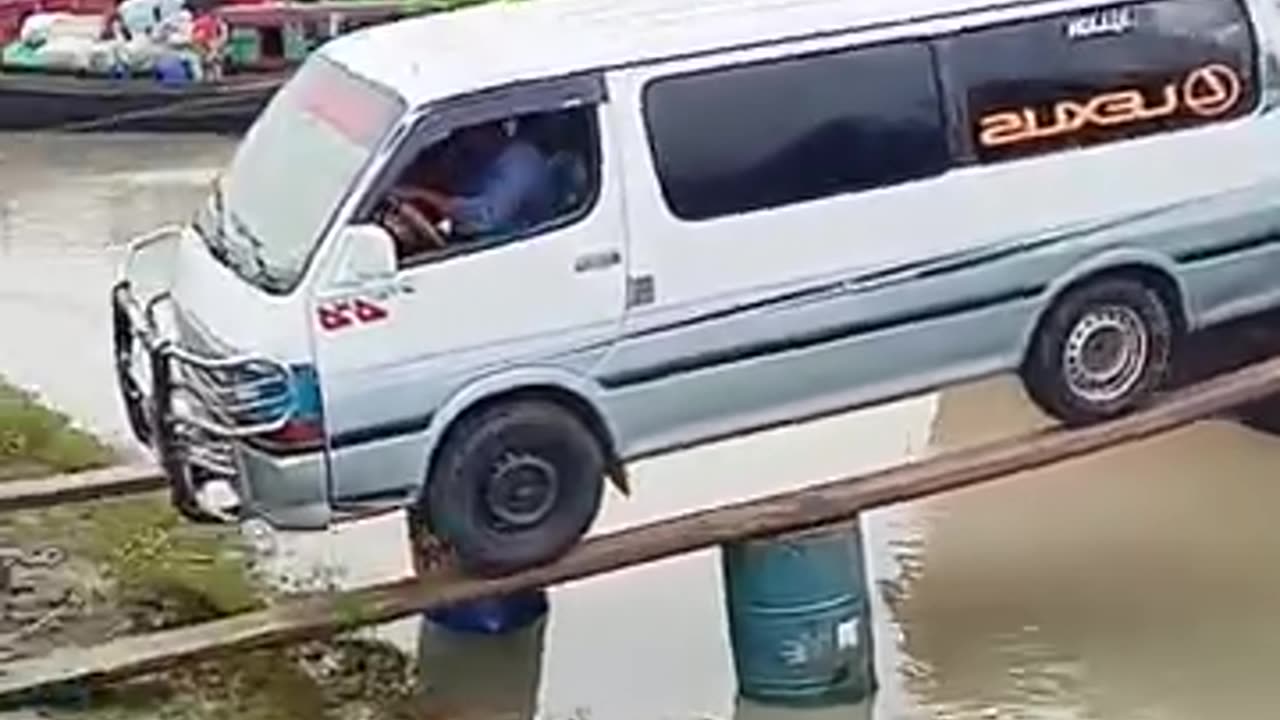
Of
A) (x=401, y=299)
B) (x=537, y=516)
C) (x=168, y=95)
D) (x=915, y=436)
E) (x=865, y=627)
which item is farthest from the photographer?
(x=168, y=95)

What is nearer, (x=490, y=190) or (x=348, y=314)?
(x=348, y=314)

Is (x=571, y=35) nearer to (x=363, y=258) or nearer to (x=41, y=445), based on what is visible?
(x=363, y=258)

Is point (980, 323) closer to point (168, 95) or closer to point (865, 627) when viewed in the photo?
point (865, 627)

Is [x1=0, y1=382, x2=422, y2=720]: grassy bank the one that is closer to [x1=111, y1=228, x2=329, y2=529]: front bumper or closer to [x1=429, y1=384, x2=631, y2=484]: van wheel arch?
[x1=111, y1=228, x2=329, y2=529]: front bumper

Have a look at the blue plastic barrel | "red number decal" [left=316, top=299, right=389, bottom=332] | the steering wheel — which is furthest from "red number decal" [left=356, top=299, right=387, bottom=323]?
the blue plastic barrel

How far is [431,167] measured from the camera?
28.0 ft

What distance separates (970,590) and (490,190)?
3.62 meters

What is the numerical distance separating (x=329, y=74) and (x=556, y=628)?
8.87ft

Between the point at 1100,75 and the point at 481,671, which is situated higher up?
the point at 1100,75

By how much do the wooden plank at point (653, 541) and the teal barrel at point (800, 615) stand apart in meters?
0.18

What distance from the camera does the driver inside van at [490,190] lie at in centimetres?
850

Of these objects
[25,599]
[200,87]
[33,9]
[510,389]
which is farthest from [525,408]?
[33,9]

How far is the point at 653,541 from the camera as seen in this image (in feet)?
30.6

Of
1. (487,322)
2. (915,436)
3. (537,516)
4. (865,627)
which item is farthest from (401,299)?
(915,436)
